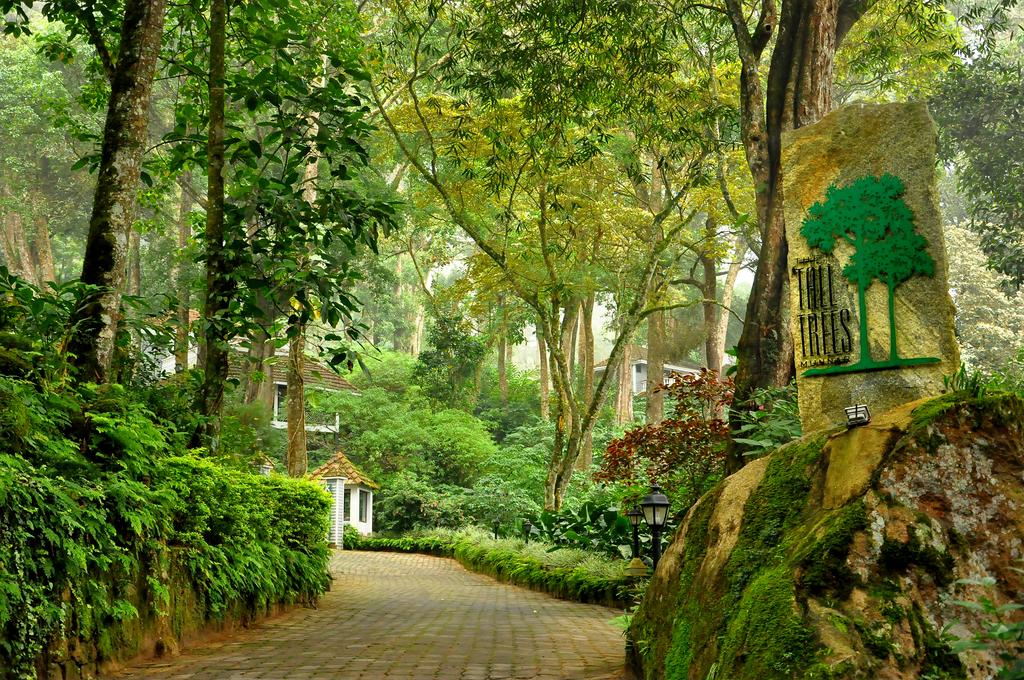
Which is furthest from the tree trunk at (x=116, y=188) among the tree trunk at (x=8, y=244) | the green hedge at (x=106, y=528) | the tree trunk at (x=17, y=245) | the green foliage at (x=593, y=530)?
the tree trunk at (x=17, y=245)

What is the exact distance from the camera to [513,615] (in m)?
12.9

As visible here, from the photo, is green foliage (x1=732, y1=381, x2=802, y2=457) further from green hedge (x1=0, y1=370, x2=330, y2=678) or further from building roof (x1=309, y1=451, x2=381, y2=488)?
building roof (x1=309, y1=451, x2=381, y2=488)

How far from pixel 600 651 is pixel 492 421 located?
3382 cm

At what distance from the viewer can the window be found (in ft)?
120

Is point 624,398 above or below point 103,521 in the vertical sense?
above

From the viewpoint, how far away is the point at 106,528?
686 cm

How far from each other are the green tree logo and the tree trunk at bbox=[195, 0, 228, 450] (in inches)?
234

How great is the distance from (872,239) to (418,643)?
5.97 meters

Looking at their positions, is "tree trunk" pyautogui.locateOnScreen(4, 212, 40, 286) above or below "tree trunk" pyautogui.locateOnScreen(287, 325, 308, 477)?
above

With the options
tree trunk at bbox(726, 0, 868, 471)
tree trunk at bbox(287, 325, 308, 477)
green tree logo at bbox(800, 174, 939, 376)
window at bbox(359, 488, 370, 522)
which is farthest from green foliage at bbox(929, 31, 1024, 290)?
window at bbox(359, 488, 370, 522)

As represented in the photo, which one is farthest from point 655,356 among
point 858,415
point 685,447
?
point 858,415

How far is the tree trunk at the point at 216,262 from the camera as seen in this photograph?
1017cm

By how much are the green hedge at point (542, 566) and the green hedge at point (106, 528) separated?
427 cm

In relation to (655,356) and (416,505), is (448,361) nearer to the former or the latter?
(416,505)
